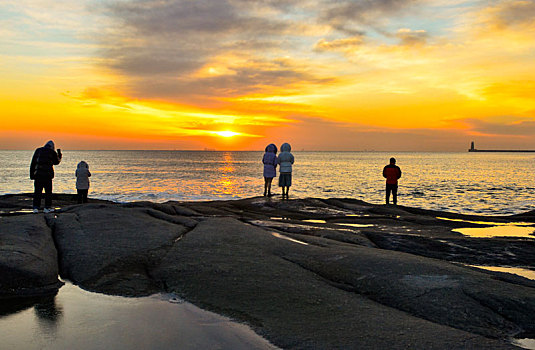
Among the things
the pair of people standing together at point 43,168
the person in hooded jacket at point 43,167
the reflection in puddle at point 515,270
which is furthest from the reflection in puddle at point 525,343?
the person in hooded jacket at point 43,167

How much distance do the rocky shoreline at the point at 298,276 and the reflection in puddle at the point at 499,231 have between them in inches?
102

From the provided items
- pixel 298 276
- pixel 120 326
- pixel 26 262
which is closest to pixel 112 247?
pixel 26 262

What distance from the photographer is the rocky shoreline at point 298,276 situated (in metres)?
4.75

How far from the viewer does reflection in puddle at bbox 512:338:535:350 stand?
449cm

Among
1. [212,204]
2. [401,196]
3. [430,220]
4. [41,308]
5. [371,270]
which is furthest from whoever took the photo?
[401,196]

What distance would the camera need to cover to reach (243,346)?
4332 millimetres

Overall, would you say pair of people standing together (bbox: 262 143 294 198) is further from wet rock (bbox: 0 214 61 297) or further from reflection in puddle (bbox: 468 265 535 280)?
wet rock (bbox: 0 214 61 297)

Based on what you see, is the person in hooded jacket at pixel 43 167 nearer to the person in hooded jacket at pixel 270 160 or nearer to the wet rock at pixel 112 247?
the wet rock at pixel 112 247

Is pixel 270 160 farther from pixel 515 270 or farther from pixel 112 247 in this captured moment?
pixel 515 270

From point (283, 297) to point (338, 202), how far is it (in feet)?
48.8

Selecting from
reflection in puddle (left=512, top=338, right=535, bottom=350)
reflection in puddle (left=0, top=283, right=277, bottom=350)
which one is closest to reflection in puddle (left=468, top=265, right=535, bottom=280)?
reflection in puddle (left=512, top=338, right=535, bottom=350)

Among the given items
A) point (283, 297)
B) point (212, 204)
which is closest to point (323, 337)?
point (283, 297)

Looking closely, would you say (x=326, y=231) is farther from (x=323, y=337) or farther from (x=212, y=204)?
(x=212, y=204)

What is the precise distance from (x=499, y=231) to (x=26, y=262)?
14.1 meters
